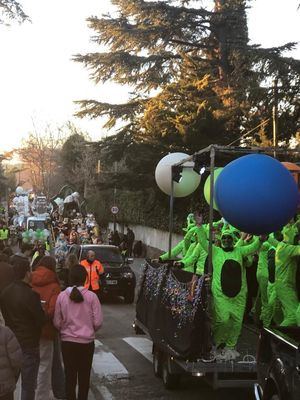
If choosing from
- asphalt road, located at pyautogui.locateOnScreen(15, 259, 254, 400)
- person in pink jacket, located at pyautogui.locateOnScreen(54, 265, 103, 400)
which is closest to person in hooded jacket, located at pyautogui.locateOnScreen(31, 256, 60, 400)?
person in pink jacket, located at pyautogui.locateOnScreen(54, 265, 103, 400)

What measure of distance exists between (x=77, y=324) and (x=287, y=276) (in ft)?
11.4

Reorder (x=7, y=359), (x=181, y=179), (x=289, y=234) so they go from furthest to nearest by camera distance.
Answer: (x=181, y=179) → (x=289, y=234) → (x=7, y=359)

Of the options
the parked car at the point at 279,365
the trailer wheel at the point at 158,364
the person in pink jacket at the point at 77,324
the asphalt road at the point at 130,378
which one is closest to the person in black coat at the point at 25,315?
the person in pink jacket at the point at 77,324

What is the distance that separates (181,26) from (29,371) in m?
25.0

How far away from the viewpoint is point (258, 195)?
255 inches

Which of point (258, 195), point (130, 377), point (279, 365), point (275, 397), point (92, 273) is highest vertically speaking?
point (258, 195)

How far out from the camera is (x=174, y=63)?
3003 cm

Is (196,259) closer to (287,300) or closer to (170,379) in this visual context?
(287,300)

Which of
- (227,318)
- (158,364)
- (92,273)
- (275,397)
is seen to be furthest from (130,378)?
(92,273)

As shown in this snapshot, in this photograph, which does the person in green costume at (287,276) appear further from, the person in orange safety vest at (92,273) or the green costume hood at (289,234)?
the person in orange safety vest at (92,273)

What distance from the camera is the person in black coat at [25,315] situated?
20.0ft

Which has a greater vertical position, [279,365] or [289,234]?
[289,234]

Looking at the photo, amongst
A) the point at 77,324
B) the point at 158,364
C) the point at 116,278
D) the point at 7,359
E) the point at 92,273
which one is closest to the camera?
the point at 7,359

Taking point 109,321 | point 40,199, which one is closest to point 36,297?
point 109,321
